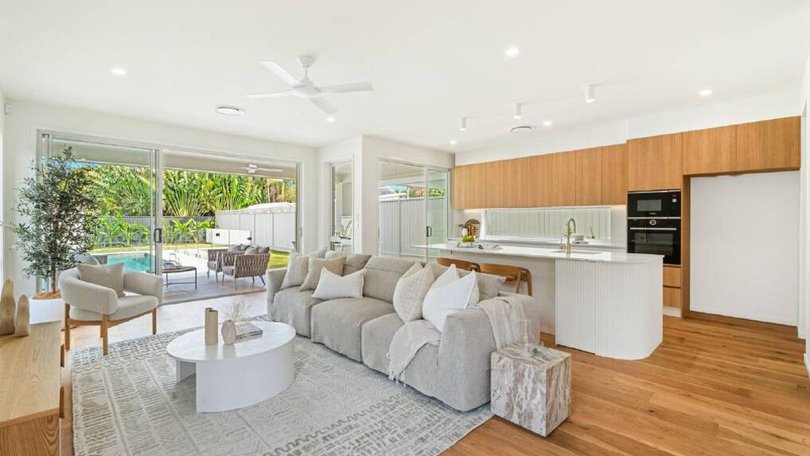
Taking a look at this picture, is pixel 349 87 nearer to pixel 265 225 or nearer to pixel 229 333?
pixel 229 333

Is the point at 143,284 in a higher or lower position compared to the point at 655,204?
lower

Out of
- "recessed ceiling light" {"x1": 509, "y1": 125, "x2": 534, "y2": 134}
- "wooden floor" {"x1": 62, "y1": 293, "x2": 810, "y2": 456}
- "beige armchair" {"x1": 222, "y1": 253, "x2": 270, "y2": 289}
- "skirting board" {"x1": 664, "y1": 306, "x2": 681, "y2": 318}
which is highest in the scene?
"recessed ceiling light" {"x1": 509, "y1": 125, "x2": 534, "y2": 134}

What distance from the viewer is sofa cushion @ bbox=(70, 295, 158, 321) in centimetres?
357

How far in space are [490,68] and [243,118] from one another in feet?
11.4

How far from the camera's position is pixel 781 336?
4141mm

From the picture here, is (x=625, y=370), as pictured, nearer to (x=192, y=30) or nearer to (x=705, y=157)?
(x=705, y=157)

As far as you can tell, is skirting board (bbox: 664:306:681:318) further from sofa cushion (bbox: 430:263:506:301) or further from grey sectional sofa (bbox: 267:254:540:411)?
sofa cushion (bbox: 430:263:506:301)

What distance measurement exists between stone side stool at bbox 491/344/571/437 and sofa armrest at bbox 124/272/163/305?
12.5ft

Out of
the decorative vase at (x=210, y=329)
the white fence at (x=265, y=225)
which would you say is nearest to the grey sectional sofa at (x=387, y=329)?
the decorative vase at (x=210, y=329)

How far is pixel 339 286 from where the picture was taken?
394cm

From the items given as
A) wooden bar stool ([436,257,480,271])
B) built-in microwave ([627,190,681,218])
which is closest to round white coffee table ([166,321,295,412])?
wooden bar stool ([436,257,480,271])

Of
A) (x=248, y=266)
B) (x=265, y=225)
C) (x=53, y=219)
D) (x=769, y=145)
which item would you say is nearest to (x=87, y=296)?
(x=53, y=219)

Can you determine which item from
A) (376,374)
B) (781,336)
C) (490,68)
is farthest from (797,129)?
(376,374)

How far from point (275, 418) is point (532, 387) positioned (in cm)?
161
